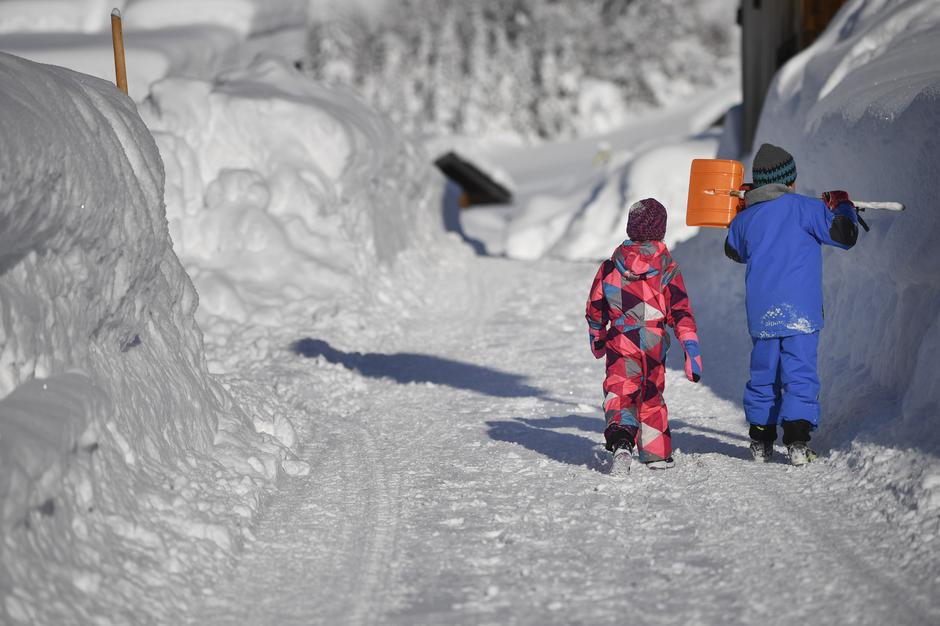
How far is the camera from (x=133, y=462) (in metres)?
4.28

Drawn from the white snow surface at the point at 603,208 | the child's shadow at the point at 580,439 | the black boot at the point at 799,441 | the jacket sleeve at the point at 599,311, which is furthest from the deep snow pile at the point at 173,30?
the black boot at the point at 799,441

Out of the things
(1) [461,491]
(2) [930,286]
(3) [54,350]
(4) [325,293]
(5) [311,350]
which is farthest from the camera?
(4) [325,293]

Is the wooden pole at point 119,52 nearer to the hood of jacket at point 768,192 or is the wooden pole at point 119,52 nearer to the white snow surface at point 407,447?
the white snow surface at point 407,447

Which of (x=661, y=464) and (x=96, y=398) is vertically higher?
(x=96, y=398)

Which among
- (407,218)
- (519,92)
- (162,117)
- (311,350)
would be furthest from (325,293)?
(519,92)

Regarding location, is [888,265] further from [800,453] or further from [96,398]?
[96,398]

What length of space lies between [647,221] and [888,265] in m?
1.73

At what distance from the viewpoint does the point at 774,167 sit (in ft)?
17.6

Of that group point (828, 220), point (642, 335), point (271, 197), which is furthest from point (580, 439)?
point (271, 197)

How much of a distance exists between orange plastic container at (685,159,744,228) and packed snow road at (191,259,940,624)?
4.23 ft

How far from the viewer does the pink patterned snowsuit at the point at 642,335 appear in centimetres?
530

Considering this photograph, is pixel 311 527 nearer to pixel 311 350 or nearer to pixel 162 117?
pixel 311 350

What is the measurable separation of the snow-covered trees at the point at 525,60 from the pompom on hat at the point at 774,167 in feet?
222

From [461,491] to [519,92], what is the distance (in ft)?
230
